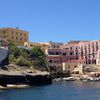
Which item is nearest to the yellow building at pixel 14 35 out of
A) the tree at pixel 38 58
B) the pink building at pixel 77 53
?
the pink building at pixel 77 53

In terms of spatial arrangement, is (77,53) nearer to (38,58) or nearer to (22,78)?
(38,58)

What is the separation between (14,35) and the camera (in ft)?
514

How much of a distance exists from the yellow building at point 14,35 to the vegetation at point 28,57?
19403mm

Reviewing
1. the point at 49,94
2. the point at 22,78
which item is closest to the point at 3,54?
the point at 22,78

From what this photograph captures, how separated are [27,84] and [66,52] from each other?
67.2 m

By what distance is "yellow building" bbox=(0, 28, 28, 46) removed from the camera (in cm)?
15525

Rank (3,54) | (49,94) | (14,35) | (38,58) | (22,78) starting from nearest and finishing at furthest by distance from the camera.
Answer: (49,94)
(22,78)
(3,54)
(38,58)
(14,35)

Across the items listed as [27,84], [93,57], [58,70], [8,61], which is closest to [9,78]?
[27,84]

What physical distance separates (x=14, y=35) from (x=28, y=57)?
26.2 m

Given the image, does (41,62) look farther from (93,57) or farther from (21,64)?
(93,57)

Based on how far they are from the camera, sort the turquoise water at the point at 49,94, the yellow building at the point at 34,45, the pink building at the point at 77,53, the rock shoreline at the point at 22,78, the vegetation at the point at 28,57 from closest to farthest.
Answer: the turquoise water at the point at 49,94, the rock shoreline at the point at 22,78, the vegetation at the point at 28,57, the yellow building at the point at 34,45, the pink building at the point at 77,53

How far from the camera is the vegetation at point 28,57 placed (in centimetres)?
12150

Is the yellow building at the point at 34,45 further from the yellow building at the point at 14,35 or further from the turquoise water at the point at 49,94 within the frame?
the turquoise water at the point at 49,94

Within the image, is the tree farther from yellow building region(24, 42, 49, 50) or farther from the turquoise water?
the turquoise water
